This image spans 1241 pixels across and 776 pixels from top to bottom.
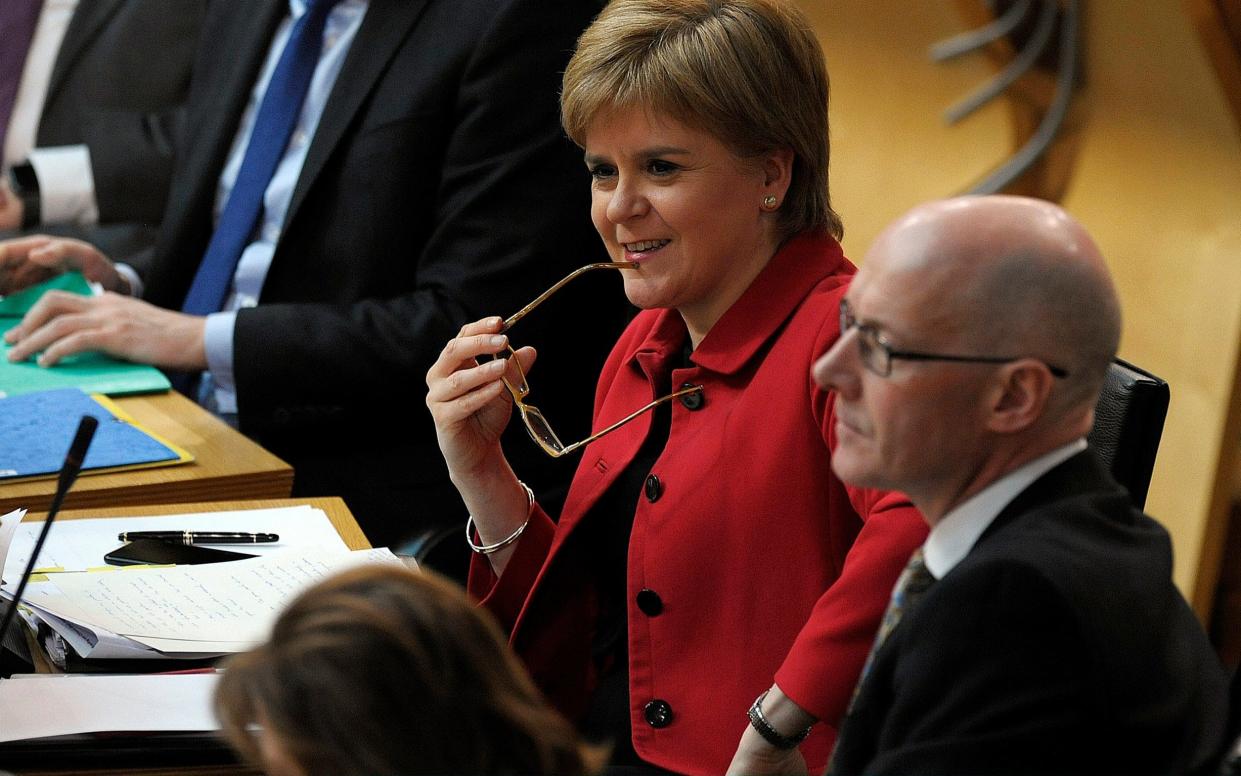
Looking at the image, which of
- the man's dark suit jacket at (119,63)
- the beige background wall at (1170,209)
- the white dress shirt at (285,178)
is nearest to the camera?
the white dress shirt at (285,178)

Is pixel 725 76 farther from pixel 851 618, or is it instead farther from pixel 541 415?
pixel 851 618

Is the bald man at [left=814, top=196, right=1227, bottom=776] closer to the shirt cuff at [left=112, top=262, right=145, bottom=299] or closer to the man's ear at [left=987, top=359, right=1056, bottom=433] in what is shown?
the man's ear at [left=987, top=359, right=1056, bottom=433]

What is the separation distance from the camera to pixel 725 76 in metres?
1.56

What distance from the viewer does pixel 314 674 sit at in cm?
73

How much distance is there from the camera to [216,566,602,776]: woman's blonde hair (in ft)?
2.40

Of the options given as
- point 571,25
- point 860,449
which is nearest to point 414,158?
point 571,25

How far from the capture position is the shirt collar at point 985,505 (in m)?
1.05

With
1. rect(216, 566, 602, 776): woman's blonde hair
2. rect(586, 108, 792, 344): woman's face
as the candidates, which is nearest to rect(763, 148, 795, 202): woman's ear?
rect(586, 108, 792, 344): woman's face

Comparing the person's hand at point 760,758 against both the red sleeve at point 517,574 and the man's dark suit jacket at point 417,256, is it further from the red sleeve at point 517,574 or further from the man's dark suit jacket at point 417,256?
the man's dark suit jacket at point 417,256

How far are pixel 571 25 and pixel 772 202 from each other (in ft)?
2.84

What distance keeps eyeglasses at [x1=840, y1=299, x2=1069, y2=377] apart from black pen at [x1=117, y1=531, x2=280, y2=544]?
2.68ft

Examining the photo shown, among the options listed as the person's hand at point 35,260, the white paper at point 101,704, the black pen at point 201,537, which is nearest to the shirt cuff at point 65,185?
the person's hand at point 35,260

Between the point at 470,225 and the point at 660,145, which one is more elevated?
the point at 660,145

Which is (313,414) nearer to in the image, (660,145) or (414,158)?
(414,158)
